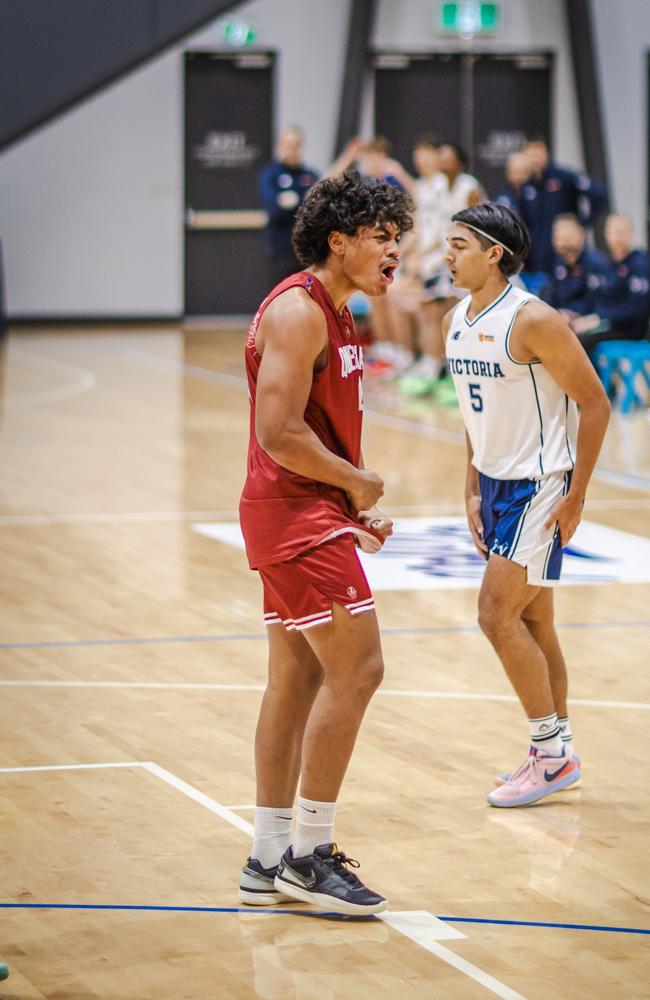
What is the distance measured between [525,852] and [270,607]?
1019 mm

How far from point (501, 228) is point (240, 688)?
80.8 inches

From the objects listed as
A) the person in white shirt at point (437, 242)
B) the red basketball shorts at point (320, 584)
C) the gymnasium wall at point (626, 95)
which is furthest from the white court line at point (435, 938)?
the gymnasium wall at point (626, 95)

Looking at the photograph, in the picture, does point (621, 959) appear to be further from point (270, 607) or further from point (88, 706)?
point (88, 706)

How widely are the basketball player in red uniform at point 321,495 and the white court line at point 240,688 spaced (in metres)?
1.95

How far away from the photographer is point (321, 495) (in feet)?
13.4

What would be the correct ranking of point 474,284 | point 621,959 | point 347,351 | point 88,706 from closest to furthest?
1. point 621,959
2. point 347,351
3. point 474,284
4. point 88,706

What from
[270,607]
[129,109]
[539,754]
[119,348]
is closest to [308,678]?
[270,607]

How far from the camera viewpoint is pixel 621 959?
12.6 ft

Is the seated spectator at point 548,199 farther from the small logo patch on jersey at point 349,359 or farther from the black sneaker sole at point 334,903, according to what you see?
the black sneaker sole at point 334,903

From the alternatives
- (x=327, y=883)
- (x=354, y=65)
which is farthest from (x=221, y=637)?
(x=354, y=65)

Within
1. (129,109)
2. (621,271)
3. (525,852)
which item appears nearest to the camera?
(525,852)

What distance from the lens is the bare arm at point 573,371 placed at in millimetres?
4855

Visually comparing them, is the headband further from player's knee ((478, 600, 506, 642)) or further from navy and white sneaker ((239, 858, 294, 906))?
navy and white sneaker ((239, 858, 294, 906))

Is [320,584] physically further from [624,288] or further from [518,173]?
[518,173]
